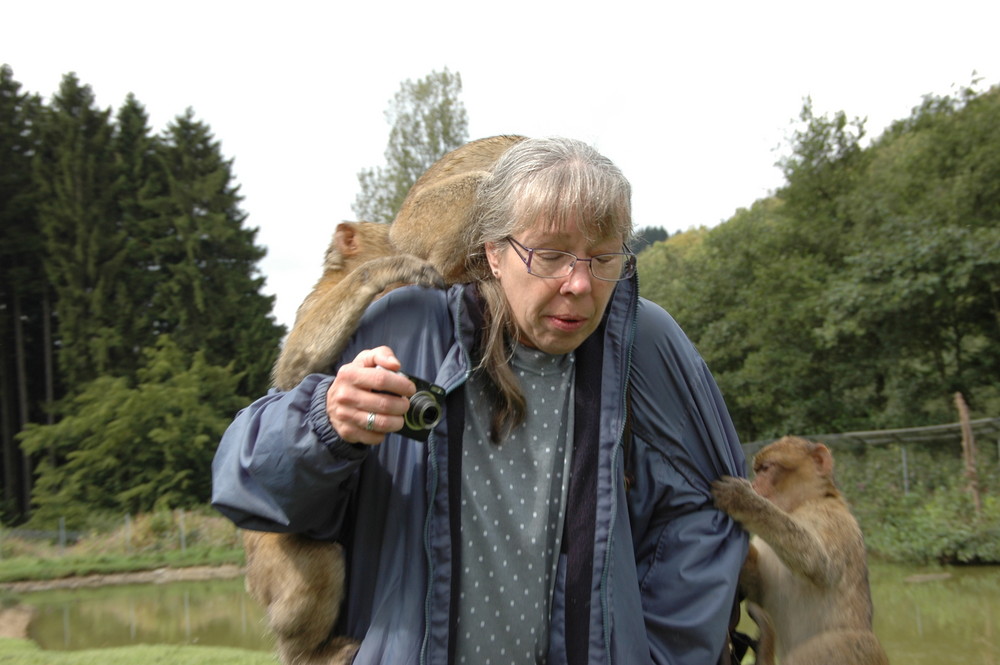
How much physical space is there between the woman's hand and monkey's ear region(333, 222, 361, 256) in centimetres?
162

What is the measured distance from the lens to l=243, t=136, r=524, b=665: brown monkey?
2.03m

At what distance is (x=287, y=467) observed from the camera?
1633 millimetres

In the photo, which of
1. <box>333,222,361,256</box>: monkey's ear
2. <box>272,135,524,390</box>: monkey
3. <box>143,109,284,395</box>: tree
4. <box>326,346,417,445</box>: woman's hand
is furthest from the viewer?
<box>143,109,284,395</box>: tree

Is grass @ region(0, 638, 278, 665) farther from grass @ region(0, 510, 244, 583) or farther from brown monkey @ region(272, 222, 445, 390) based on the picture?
grass @ region(0, 510, 244, 583)

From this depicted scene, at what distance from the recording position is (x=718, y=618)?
1.94 metres

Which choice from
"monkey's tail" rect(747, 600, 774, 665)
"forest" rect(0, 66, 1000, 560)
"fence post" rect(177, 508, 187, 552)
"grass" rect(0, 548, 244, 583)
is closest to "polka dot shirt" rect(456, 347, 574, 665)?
"monkey's tail" rect(747, 600, 774, 665)

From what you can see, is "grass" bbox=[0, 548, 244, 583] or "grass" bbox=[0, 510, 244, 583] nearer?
"grass" bbox=[0, 548, 244, 583]

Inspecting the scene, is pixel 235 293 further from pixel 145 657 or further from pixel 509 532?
pixel 509 532

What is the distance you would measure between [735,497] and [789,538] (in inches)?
44.2

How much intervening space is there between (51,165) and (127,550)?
653 inches

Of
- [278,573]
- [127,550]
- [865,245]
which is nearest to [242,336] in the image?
[127,550]

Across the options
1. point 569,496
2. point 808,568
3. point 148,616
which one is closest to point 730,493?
point 569,496

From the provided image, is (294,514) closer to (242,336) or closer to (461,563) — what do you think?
(461,563)

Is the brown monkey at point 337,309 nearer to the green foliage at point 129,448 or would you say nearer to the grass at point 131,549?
the grass at point 131,549
